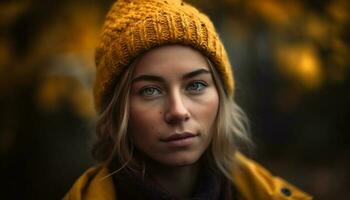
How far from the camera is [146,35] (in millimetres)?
1979

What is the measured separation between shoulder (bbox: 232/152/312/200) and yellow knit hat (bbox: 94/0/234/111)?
54 centimetres

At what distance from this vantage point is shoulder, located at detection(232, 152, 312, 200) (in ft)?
7.98

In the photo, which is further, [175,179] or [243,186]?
[243,186]

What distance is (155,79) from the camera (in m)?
1.97

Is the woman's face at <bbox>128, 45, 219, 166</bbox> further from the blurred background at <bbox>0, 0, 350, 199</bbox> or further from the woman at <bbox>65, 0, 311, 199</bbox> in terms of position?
the blurred background at <bbox>0, 0, 350, 199</bbox>

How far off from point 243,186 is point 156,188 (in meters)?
0.63

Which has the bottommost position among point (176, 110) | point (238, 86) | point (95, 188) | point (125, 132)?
point (95, 188)

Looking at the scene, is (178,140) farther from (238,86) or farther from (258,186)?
(238,86)

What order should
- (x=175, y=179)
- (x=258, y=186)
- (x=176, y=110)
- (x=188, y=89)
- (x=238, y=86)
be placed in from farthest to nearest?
1. (x=238, y=86)
2. (x=258, y=186)
3. (x=175, y=179)
4. (x=188, y=89)
5. (x=176, y=110)

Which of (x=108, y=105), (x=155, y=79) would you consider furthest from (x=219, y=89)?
(x=108, y=105)

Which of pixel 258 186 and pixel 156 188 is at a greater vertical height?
pixel 156 188

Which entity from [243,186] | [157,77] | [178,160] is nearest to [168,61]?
[157,77]

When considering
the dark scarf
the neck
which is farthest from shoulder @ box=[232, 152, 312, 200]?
the neck

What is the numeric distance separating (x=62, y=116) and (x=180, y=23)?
1.88 metres
